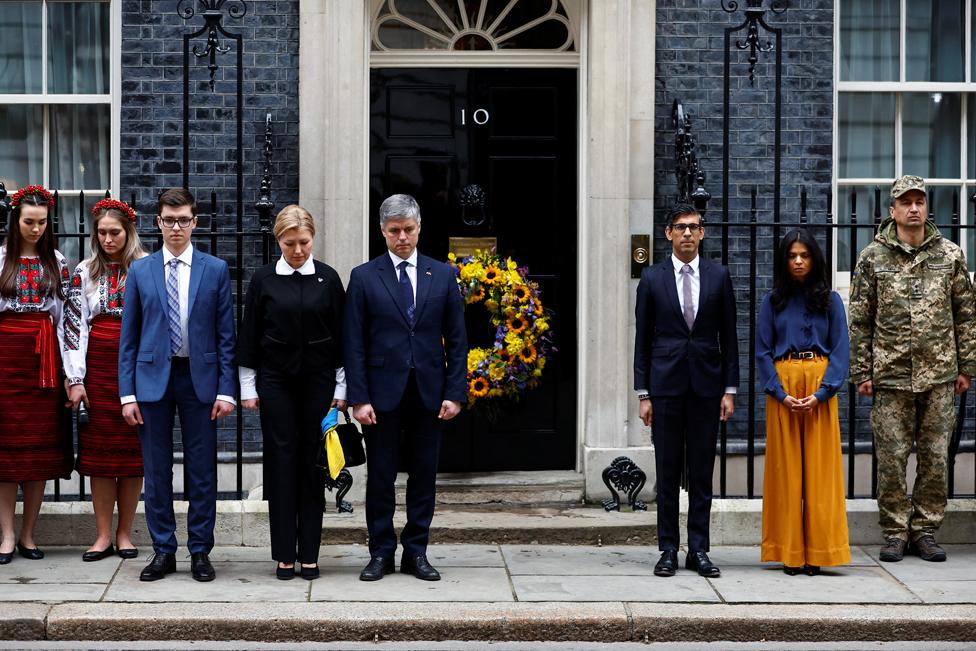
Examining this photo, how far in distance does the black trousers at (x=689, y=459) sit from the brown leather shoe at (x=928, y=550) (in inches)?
50.4

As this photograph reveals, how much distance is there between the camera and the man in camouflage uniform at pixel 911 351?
755cm

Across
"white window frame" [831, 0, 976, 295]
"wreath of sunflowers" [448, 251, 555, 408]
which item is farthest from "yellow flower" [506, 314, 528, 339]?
"white window frame" [831, 0, 976, 295]

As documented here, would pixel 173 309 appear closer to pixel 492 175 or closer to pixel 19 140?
pixel 492 175

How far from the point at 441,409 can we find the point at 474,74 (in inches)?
118

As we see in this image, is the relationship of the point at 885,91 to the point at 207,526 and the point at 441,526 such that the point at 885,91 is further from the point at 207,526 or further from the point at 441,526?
the point at 207,526

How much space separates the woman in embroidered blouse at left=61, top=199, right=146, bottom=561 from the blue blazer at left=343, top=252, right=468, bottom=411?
123 centimetres

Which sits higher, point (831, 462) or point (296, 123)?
point (296, 123)

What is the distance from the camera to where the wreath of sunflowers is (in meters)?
9.02

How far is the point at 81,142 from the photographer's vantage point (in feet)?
30.7

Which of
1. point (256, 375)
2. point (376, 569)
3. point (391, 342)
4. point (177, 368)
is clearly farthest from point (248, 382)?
point (376, 569)

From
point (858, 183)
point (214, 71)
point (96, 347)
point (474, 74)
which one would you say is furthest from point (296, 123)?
point (858, 183)

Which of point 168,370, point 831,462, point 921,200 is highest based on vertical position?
point 921,200

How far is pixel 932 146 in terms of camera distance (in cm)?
959

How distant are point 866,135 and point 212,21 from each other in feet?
14.2
